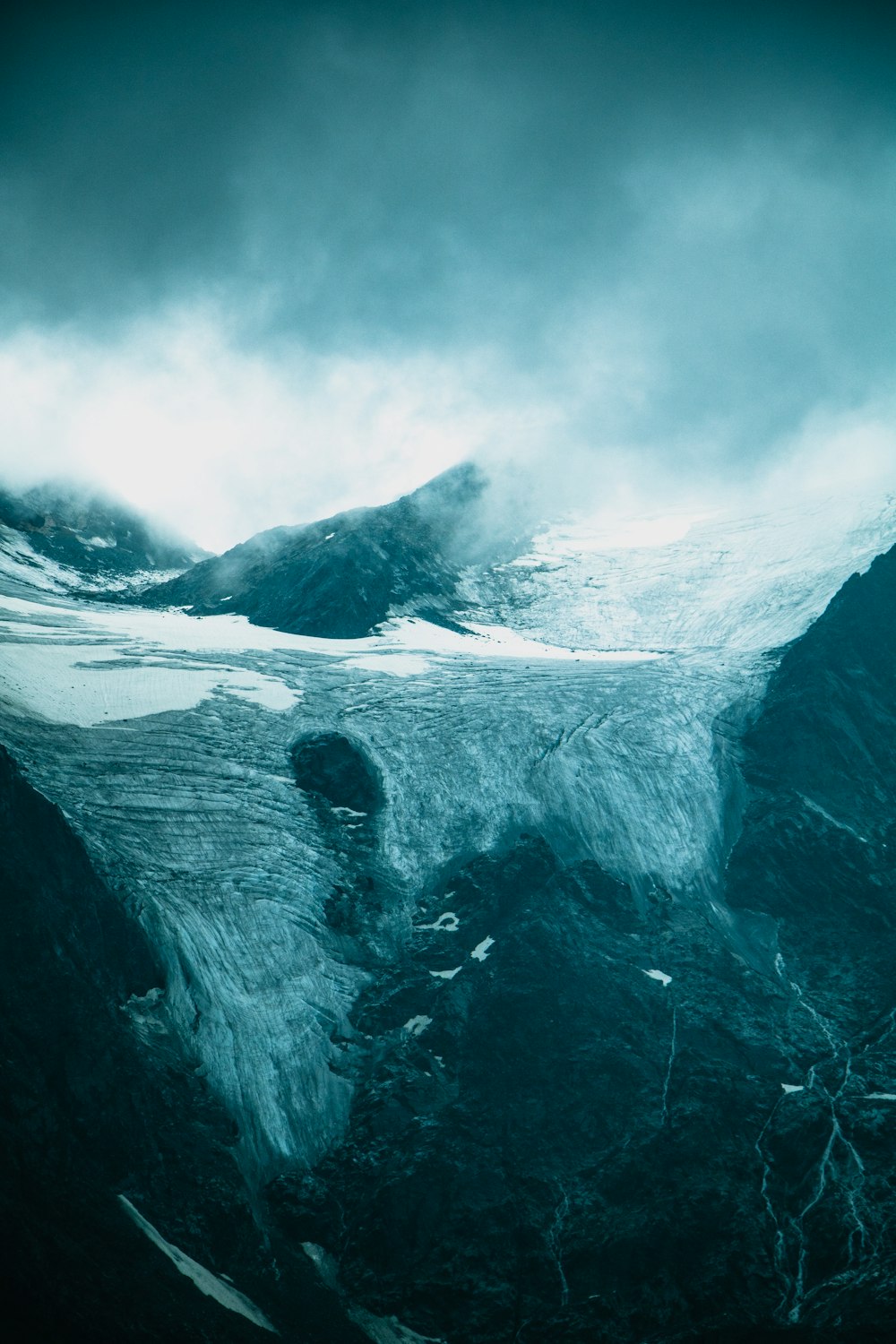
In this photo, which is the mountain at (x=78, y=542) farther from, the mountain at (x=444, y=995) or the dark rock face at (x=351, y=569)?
the mountain at (x=444, y=995)

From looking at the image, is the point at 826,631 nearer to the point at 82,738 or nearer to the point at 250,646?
the point at 250,646

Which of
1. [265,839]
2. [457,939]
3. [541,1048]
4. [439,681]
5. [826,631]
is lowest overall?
[541,1048]

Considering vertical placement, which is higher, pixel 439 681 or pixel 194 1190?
pixel 439 681

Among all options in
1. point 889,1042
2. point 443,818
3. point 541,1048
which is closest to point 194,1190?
point 541,1048

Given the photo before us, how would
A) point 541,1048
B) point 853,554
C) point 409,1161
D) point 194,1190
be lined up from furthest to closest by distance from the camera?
point 853,554 < point 541,1048 < point 409,1161 < point 194,1190

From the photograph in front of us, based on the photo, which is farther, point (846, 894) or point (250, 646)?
point (250, 646)

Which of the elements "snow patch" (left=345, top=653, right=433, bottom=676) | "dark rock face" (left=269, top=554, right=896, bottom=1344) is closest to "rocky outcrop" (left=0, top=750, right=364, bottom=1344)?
"dark rock face" (left=269, top=554, right=896, bottom=1344)

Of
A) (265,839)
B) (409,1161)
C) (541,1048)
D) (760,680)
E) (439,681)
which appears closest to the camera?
(409,1161)

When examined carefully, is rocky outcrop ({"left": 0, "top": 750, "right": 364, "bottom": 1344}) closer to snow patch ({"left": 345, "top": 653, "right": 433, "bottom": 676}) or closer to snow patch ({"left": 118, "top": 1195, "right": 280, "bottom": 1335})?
snow patch ({"left": 118, "top": 1195, "right": 280, "bottom": 1335})
